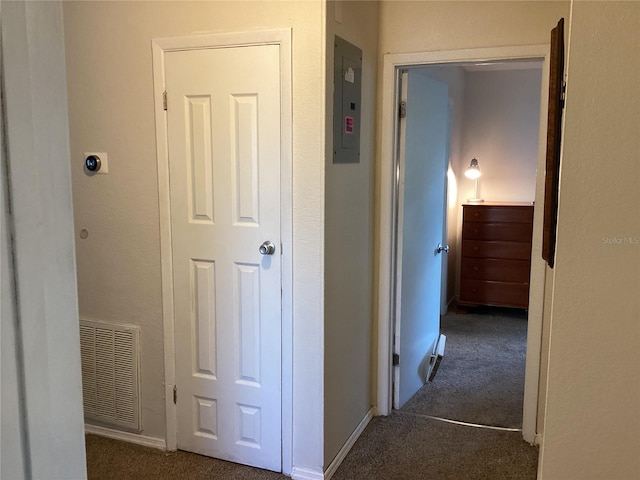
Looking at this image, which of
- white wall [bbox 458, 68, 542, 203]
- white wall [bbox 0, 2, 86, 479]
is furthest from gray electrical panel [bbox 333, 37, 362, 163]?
white wall [bbox 458, 68, 542, 203]

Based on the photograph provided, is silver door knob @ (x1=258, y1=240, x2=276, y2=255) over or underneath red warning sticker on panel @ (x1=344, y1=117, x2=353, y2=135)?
underneath

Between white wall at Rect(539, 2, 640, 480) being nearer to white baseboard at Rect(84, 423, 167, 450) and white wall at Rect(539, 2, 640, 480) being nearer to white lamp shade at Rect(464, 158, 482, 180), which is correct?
white baseboard at Rect(84, 423, 167, 450)

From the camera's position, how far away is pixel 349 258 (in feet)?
8.77

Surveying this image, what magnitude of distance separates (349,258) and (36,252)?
2.17 m

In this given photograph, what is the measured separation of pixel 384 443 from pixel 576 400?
1.67m

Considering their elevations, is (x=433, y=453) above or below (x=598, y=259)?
below

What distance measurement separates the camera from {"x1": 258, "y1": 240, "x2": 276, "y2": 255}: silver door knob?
2445mm

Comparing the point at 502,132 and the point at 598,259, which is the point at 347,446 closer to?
the point at 598,259

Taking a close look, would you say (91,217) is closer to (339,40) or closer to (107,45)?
(107,45)

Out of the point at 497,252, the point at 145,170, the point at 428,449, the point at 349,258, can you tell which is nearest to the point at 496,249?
the point at 497,252

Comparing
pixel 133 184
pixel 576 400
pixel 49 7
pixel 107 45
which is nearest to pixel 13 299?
pixel 49 7

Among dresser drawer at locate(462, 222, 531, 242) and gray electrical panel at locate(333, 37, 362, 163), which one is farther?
dresser drawer at locate(462, 222, 531, 242)

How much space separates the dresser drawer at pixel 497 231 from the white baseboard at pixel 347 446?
96.0 inches

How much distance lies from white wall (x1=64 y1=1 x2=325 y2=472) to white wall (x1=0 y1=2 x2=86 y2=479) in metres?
1.78
